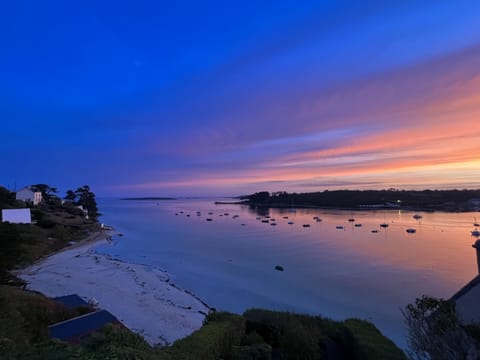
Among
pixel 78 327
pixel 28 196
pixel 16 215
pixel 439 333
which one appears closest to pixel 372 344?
pixel 439 333

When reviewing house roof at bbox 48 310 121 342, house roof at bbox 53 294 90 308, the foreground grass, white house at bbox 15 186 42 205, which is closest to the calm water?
house roof at bbox 53 294 90 308

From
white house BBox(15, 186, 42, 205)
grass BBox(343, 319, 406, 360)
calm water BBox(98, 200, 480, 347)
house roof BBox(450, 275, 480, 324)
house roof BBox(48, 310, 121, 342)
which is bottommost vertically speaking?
calm water BBox(98, 200, 480, 347)

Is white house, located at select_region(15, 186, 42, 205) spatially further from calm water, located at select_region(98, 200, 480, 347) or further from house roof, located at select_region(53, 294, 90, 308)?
house roof, located at select_region(53, 294, 90, 308)

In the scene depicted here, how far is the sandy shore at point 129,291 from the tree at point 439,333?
1018 cm

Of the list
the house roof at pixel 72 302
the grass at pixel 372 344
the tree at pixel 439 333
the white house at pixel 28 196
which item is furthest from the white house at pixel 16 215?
the tree at pixel 439 333

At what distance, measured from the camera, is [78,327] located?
33.0 ft

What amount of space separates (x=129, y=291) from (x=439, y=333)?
19.4m

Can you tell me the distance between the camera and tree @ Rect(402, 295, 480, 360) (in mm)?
4574

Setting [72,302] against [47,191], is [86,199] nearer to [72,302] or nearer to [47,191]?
[47,191]

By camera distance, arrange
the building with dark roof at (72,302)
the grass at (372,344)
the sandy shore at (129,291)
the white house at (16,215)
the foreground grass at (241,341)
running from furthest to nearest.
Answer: the white house at (16,215)
the sandy shore at (129,291)
the building with dark roof at (72,302)
the grass at (372,344)
the foreground grass at (241,341)

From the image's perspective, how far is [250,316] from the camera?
8359 mm

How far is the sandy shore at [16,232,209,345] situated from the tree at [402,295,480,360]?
10178mm

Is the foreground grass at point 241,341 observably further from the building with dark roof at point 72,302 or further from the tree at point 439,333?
the building with dark roof at point 72,302

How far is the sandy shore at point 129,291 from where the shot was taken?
14.8 meters
